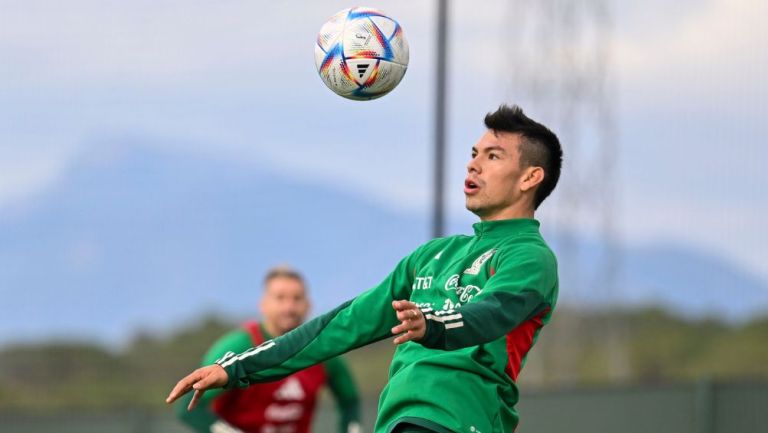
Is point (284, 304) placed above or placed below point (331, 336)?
below

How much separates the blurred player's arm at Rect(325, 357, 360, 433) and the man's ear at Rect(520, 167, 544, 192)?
3.96 m

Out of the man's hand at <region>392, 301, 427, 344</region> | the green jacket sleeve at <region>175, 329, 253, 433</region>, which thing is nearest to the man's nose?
the man's hand at <region>392, 301, 427, 344</region>

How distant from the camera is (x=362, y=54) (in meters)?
6.04

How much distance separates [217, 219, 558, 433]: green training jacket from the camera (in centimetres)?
485

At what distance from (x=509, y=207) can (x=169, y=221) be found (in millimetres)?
34413

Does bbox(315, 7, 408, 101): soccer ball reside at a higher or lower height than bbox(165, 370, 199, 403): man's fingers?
higher

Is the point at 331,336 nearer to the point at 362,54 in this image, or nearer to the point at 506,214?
the point at 506,214

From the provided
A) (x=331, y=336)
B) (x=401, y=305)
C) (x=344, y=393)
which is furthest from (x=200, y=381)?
(x=344, y=393)

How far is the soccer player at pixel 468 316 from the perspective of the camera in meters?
4.86

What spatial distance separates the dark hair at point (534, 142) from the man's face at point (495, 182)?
5 centimetres

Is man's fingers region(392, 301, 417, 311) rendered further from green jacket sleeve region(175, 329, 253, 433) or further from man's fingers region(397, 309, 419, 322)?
green jacket sleeve region(175, 329, 253, 433)

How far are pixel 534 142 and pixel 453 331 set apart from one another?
1.17 meters

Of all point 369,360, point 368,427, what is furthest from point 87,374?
point 368,427

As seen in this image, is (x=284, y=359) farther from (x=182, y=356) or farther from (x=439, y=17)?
(x=182, y=356)
